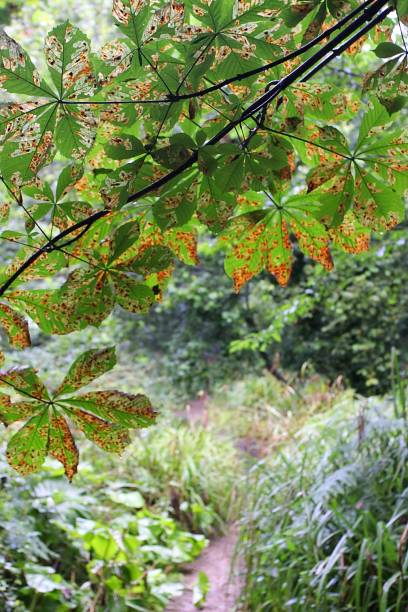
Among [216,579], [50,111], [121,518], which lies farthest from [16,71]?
[216,579]

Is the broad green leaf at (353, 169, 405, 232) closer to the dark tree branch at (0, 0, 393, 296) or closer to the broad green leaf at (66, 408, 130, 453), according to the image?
the dark tree branch at (0, 0, 393, 296)

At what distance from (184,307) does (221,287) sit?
0.73 m

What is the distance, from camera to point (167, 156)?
1.58 feet

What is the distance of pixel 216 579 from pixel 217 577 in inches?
1.1

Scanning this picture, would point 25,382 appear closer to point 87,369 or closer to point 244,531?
point 87,369

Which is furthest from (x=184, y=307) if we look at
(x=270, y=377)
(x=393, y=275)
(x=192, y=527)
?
(x=192, y=527)

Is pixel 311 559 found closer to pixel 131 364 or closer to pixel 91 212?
pixel 91 212

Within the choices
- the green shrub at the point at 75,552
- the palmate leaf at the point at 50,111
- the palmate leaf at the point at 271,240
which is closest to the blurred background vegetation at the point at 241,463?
the green shrub at the point at 75,552

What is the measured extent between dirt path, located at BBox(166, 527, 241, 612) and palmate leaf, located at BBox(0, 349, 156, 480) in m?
2.93

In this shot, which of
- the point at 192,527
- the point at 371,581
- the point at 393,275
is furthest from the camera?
the point at 393,275

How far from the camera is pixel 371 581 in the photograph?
2398 millimetres

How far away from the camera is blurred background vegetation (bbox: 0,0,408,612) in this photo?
2645mm

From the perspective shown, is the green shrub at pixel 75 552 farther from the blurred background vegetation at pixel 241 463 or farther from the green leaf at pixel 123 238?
the green leaf at pixel 123 238

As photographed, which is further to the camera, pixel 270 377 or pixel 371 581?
pixel 270 377
